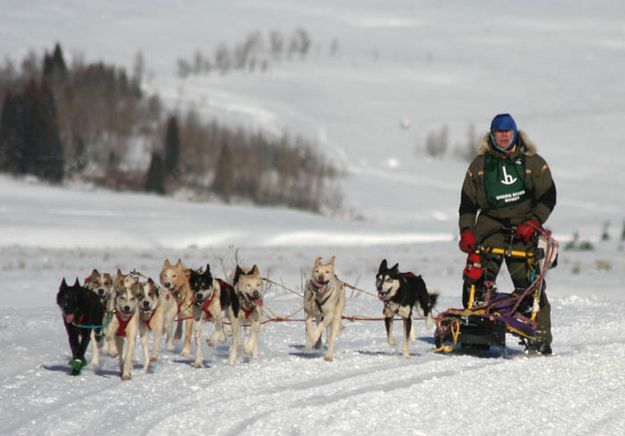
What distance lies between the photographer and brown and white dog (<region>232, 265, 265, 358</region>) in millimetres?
9117

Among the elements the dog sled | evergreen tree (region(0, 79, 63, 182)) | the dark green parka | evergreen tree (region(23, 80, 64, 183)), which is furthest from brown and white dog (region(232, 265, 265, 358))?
evergreen tree (region(23, 80, 64, 183))

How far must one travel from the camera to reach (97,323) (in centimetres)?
816

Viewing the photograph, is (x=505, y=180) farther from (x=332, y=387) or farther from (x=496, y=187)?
(x=332, y=387)

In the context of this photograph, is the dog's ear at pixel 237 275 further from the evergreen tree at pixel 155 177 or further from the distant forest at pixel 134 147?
the evergreen tree at pixel 155 177

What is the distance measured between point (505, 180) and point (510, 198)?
0.51 feet

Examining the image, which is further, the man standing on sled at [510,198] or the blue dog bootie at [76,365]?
the man standing on sled at [510,198]

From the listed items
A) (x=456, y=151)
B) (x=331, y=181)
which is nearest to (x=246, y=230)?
(x=331, y=181)

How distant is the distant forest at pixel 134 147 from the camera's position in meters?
74.1

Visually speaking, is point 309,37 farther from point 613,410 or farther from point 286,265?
point 613,410

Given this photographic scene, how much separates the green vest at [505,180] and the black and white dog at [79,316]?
319 cm

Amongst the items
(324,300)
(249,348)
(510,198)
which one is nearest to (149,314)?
(249,348)

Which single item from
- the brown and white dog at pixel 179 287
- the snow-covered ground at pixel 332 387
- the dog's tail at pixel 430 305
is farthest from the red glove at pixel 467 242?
the brown and white dog at pixel 179 287

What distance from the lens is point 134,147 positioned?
291 ft

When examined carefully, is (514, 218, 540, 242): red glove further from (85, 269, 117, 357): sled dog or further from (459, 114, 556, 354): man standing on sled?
(85, 269, 117, 357): sled dog
